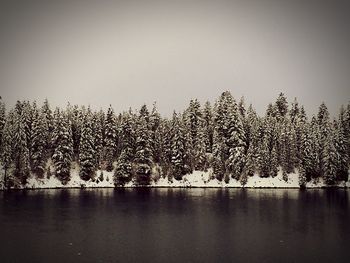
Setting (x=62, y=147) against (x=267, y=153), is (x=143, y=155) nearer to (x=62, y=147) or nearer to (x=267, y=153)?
(x=62, y=147)

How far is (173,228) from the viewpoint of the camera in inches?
2096

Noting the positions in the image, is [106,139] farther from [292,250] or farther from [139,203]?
[292,250]

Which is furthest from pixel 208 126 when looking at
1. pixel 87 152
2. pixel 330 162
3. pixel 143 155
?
pixel 87 152

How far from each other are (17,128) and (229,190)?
58456 mm

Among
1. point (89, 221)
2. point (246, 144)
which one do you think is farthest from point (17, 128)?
point (246, 144)

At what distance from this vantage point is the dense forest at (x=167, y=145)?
342 ft

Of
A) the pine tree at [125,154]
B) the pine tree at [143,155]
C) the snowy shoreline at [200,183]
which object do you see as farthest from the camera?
the pine tree at [143,155]

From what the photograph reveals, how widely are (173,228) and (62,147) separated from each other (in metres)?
60.2

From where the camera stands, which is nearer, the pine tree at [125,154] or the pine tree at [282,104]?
the pine tree at [125,154]

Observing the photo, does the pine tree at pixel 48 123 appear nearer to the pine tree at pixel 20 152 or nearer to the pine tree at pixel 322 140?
the pine tree at pixel 20 152

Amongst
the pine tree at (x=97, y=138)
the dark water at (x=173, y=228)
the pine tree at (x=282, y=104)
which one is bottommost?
the dark water at (x=173, y=228)

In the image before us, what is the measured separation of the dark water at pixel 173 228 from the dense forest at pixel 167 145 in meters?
19.7

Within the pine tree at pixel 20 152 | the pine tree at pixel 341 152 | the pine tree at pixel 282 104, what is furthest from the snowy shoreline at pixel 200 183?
the pine tree at pixel 282 104

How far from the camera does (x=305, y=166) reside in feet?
351
